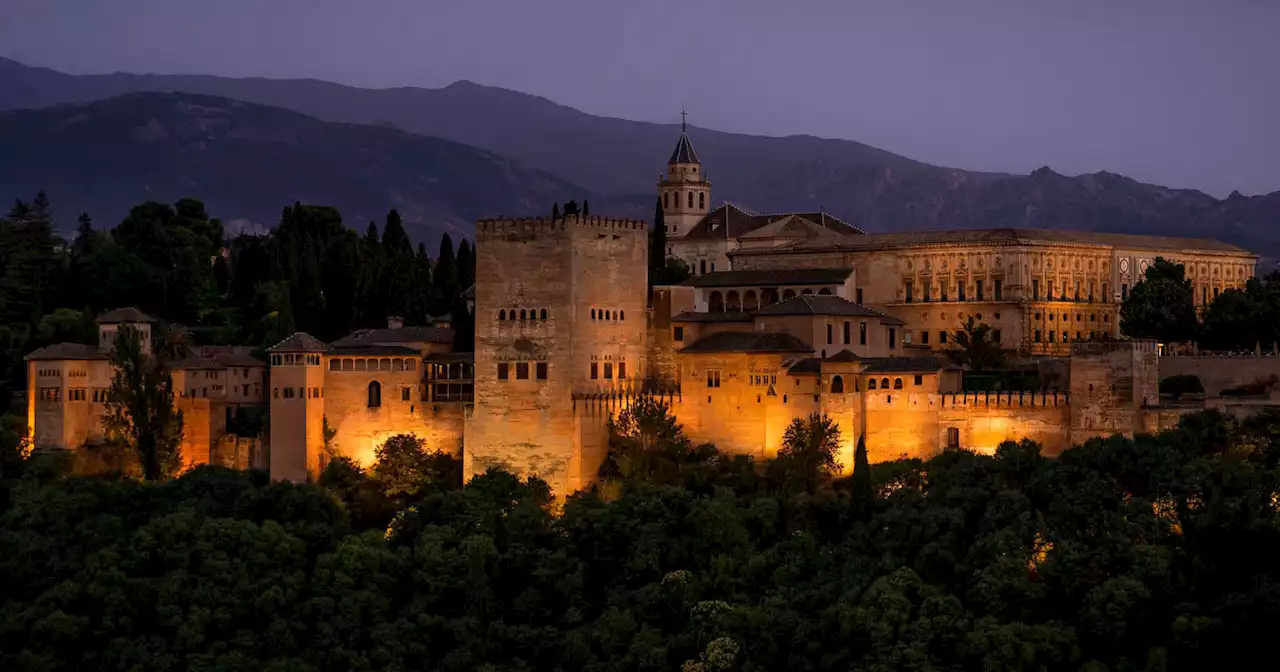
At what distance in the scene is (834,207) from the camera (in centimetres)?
15912

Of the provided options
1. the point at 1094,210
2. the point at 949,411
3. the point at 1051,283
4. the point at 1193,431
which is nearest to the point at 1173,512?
the point at 1193,431

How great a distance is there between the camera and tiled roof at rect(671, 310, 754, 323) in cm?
4812

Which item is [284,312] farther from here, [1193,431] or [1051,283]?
[1193,431]

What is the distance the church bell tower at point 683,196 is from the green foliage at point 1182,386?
28974mm

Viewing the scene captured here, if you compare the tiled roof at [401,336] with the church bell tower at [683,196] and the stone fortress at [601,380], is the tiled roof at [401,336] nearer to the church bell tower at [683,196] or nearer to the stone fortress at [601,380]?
the stone fortress at [601,380]

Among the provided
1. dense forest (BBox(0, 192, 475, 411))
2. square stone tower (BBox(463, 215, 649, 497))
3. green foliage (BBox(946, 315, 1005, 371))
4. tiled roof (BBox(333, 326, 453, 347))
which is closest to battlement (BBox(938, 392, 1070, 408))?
square stone tower (BBox(463, 215, 649, 497))

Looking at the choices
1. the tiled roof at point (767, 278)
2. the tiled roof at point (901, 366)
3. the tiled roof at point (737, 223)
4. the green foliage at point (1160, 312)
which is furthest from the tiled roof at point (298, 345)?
the tiled roof at point (737, 223)

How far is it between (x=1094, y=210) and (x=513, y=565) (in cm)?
11435

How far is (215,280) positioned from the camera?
69.4 metres

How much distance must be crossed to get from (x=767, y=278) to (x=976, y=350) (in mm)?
6161

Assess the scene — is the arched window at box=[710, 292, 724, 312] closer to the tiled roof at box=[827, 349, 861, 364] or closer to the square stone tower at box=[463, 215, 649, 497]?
the square stone tower at box=[463, 215, 649, 497]

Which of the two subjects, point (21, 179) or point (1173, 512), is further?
point (21, 179)

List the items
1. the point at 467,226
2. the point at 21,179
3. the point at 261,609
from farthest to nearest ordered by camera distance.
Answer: the point at 21,179 < the point at 467,226 < the point at 261,609

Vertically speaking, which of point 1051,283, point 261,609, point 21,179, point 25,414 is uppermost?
point 21,179
